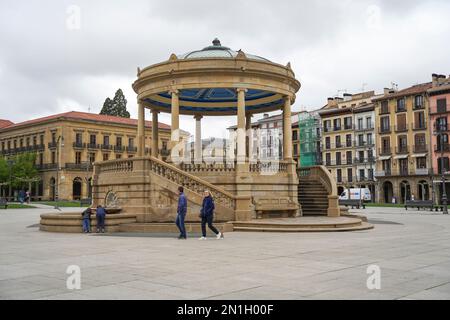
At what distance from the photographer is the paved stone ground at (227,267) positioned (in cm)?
727

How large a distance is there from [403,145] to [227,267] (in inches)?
2854

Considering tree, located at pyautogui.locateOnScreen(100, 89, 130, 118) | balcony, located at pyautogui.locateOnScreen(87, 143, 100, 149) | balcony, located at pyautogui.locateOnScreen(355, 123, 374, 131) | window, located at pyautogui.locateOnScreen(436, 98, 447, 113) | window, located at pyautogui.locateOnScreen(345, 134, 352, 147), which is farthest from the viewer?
tree, located at pyautogui.locateOnScreen(100, 89, 130, 118)

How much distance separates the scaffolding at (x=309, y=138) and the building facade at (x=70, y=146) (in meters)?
23.6

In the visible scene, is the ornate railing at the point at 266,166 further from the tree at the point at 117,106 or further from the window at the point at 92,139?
the tree at the point at 117,106

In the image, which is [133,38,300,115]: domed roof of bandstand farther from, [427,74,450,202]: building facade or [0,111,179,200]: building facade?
[0,111,179,200]: building facade

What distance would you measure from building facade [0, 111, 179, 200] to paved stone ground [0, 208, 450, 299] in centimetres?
7258

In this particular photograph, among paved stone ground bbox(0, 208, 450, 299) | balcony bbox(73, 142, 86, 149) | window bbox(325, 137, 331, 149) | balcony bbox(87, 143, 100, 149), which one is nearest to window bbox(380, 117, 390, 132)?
window bbox(325, 137, 331, 149)

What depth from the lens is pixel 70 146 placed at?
86.6m

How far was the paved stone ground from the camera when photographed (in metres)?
7.27

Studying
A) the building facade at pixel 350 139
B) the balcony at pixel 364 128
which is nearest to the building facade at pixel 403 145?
the balcony at pixel 364 128
